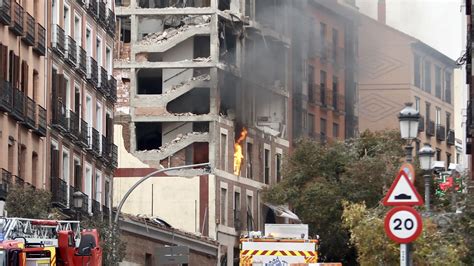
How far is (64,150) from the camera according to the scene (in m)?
75.8

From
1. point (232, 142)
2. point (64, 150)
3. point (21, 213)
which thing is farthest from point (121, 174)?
point (21, 213)

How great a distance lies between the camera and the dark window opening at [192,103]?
105m

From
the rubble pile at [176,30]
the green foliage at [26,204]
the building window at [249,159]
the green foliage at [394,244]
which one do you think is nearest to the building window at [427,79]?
the building window at [249,159]

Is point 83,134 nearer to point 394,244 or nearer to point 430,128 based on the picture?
point 394,244

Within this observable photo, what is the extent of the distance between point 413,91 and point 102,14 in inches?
1846

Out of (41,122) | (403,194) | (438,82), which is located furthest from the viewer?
(438,82)

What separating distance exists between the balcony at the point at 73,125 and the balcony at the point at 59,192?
2822 millimetres

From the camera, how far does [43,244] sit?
129 feet

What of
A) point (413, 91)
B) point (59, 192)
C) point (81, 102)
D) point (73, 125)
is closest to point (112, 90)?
point (81, 102)

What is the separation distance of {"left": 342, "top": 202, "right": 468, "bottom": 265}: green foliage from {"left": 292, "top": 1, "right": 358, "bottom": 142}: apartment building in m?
62.5

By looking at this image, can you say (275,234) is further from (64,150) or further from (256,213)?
(256,213)

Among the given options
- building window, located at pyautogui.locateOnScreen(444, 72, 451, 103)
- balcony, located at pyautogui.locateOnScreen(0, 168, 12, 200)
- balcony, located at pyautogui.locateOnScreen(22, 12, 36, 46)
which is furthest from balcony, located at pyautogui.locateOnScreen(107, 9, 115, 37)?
building window, located at pyautogui.locateOnScreen(444, 72, 451, 103)

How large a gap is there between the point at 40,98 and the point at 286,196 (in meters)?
17.9

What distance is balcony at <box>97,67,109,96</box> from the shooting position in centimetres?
8262
